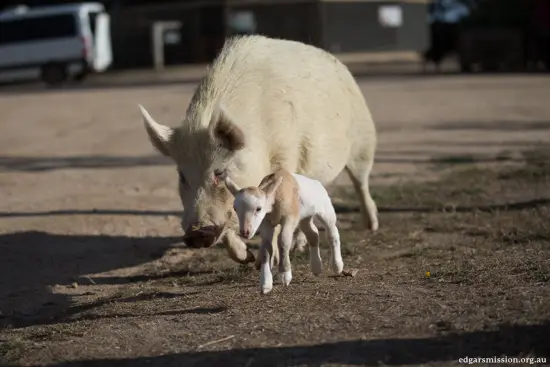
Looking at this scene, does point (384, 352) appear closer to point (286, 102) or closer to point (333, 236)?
point (333, 236)

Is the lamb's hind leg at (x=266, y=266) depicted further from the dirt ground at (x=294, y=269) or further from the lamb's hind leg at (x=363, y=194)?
the lamb's hind leg at (x=363, y=194)

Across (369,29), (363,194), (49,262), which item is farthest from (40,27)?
(49,262)

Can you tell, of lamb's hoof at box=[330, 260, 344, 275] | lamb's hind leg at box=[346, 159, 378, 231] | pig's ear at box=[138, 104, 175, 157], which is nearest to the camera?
lamb's hoof at box=[330, 260, 344, 275]

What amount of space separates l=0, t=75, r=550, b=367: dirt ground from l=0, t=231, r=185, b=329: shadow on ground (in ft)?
0.06

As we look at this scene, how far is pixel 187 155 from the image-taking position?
5.98m

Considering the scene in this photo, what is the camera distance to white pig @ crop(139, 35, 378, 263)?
5758 mm

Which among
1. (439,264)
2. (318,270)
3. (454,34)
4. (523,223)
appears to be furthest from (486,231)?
(454,34)

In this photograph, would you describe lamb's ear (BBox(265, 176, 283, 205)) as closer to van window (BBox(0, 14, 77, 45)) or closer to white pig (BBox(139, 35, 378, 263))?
white pig (BBox(139, 35, 378, 263))

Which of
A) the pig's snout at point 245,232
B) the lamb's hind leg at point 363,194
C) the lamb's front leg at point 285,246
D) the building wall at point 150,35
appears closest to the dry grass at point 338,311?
the lamb's front leg at point 285,246

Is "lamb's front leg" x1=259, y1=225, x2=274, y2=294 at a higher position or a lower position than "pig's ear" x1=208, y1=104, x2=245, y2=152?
lower

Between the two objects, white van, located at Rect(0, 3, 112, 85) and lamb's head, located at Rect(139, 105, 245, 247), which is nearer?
lamb's head, located at Rect(139, 105, 245, 247)

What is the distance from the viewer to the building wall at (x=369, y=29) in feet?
130

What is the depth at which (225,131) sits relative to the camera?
5766 millimetres

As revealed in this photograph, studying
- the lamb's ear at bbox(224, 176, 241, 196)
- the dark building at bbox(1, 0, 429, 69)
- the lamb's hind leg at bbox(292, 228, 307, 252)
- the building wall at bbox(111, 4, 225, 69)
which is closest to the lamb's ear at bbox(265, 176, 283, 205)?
the lamb's ear at bbox(224, 176, 241, 196)
